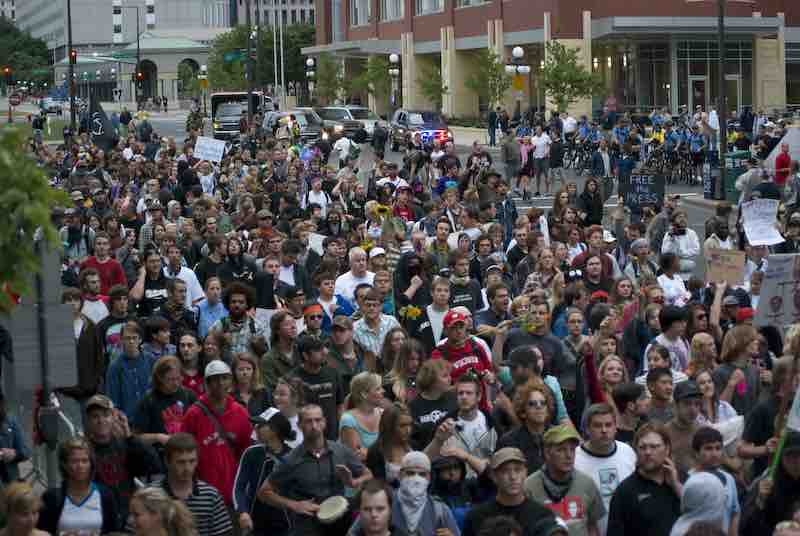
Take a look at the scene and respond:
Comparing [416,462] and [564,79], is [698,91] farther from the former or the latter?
[416,462]

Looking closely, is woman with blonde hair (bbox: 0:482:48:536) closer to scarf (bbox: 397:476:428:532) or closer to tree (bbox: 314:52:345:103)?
scarf (bbox: 397:476:428:532)

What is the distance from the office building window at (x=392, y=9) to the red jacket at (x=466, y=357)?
75507 mm

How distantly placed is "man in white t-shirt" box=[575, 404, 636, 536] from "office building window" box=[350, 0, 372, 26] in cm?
8538

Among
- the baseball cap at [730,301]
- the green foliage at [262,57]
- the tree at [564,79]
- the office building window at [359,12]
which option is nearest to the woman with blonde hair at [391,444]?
the baseball cap at [730,301]

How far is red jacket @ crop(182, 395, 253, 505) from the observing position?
9.77 metres

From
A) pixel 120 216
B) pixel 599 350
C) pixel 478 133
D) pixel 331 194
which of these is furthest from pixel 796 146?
pixel 478 133

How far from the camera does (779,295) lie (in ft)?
39.2

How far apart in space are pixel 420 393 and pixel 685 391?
5.65 feet

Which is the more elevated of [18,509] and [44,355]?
[44,355]

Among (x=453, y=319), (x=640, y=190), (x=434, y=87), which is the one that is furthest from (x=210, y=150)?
(x=434, y=87)

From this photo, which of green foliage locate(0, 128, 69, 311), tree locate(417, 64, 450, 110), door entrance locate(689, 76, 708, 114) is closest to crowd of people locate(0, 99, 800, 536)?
green foliage locate(0, 128, 69, 311)

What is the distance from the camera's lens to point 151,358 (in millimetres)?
12000

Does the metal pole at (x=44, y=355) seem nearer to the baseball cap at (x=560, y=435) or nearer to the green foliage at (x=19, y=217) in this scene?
the green foliage at (x=19, y=217)

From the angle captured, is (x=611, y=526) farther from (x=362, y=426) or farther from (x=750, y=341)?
(x=750, y=341)
